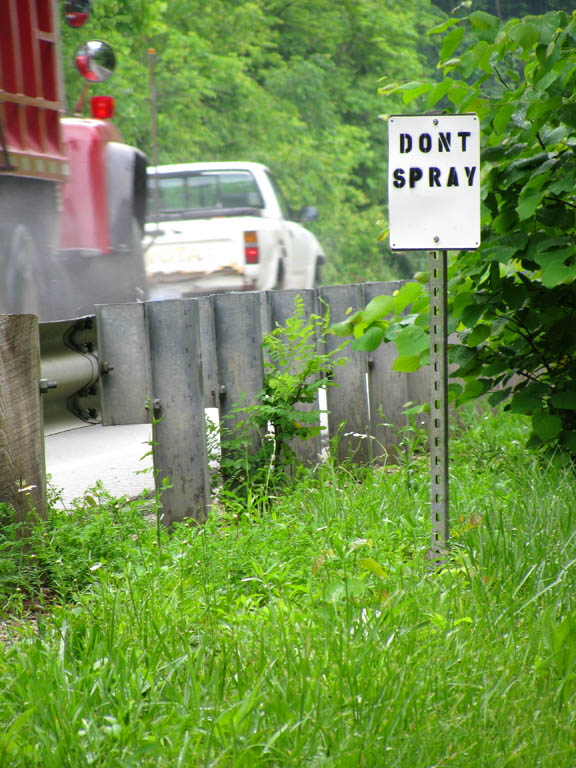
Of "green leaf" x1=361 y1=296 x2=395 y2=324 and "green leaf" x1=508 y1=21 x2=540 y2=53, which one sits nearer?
"green leaf" x1=508 y1=21 x2=540 y2=53

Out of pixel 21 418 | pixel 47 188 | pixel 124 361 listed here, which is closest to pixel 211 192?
pixel 47 188

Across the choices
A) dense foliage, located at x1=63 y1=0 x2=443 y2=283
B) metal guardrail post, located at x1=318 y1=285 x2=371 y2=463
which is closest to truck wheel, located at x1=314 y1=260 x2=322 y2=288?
dense foliage, located at x1=63 y1=0 x2=443 y2=283

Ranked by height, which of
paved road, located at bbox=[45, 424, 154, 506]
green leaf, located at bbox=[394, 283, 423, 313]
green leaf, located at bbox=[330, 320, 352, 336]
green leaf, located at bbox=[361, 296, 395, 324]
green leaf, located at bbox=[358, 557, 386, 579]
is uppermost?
green leaf, located at bbox=[394, 283, 423, 313]

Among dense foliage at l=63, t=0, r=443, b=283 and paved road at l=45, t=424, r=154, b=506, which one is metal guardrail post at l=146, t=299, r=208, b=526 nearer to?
paved road at l=45, t=424, r=154, b=506

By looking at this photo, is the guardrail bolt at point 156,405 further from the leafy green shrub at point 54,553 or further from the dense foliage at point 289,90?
the dense foliage at point 289,90

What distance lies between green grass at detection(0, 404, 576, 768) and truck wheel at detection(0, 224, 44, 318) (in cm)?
315

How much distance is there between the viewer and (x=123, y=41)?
77.6 ft

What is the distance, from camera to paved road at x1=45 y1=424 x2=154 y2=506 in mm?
7039

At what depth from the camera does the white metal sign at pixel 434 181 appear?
4055mm

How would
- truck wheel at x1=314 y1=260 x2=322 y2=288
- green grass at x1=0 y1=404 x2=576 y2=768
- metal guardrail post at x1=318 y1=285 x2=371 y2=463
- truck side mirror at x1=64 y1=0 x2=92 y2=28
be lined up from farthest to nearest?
1. truck wheel at x1=314 y1=260 x2=322 y2=288
2. truck side mirror at x1=64 y1=0 x2=92 y2=28
3. metal guardrail post at x1=318 y1=285 x2=371 y2=463
4. green grass at x1=0 y1=404 x2=576 y2=768

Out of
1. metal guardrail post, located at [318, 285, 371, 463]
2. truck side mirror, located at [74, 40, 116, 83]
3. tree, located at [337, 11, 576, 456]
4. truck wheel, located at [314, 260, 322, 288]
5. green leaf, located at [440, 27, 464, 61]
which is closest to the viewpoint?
tree, located at [337, 11, 576, 456]

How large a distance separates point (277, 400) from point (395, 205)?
2.04 metres

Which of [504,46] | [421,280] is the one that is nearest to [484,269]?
[421,280]

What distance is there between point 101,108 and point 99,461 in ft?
11.5
